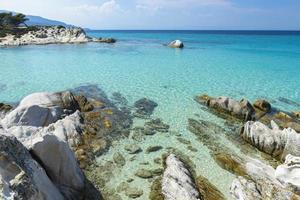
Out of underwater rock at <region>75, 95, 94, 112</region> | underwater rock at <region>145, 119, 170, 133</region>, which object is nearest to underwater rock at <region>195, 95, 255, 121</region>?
underwater rock at <region>145, 119, 170, 133</region>

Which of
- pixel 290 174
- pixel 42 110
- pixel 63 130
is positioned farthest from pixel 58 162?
pixel 290 174

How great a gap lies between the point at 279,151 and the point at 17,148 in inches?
449

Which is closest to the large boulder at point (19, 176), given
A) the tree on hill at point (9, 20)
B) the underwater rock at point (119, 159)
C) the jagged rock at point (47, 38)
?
the underwater rock at point (119, 159)

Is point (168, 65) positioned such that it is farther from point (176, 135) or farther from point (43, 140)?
point (43, 140)

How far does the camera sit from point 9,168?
20.0 ft

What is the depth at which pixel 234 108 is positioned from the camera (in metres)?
18.0

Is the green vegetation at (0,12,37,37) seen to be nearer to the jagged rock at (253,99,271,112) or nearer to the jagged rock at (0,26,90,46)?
the jagged rock at (0,26,90,46)

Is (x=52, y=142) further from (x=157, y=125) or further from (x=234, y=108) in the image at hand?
(x=234, y=108)

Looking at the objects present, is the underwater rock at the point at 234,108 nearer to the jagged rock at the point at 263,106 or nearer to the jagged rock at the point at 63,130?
the jagged rock at the point at 263,106

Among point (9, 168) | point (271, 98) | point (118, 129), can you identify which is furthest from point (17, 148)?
point (271, 98)

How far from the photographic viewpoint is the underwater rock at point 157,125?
50.4 ft

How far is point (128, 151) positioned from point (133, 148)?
328 mm

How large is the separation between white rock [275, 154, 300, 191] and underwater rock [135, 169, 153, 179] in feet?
16.2

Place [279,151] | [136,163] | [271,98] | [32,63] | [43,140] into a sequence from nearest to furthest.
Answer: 1. [43,140]
2. [136,163]
3. [279,151]
4. [271,98]
5. [32,63]
